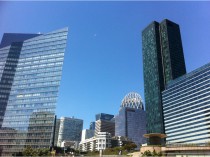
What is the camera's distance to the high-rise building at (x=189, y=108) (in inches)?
5782

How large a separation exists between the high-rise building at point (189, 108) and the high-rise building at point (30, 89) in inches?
3417

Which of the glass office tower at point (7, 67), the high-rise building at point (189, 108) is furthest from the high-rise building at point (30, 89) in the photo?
the high-rise building at point (189, 108)

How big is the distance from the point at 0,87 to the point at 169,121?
130 meters

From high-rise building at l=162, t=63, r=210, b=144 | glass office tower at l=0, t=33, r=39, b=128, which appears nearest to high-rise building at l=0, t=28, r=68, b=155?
glass office tower at l=0, t=33, r=39, b=128

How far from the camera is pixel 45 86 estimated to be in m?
165

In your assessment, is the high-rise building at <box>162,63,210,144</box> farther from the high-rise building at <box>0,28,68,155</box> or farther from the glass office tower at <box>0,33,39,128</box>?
the glass office tower at <box>0,33,39,128</box>

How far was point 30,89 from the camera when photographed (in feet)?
551

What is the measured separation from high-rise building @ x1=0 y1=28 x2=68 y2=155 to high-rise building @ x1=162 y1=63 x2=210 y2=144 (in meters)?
86.8

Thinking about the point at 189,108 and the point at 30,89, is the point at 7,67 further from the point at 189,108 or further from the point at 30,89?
the point at 189,108

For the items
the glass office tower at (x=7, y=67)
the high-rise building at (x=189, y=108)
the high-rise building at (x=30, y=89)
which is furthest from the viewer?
the glass office tower at (x=7, y=67)

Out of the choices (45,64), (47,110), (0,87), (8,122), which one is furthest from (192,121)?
(0,87)

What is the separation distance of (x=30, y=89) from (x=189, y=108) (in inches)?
4389

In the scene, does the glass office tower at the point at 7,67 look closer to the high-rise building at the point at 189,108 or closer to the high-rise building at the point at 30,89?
the high-rise building at the point at 30,89

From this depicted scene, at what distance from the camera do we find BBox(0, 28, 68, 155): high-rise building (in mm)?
156625
